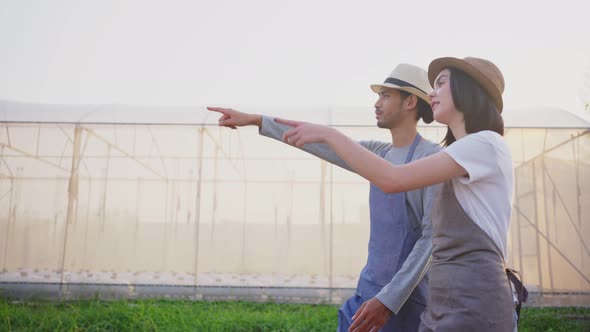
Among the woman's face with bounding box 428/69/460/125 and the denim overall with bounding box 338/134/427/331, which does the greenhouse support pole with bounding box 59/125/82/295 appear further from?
the woman's face with bounding box 428/69/460/125

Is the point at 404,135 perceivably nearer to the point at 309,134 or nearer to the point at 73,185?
the point at 309,134

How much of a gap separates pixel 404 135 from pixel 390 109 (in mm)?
111

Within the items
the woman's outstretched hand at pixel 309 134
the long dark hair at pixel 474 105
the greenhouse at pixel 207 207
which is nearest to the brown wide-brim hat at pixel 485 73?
the long dark hair at pixel 474 105

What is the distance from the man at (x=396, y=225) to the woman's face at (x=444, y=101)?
0.87 feet

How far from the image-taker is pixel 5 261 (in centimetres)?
681

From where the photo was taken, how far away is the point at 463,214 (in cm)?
99

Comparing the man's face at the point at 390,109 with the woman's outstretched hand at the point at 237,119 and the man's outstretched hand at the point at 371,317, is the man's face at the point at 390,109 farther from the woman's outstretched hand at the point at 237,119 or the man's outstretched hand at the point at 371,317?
the man's outstretched hand at the point at 371,317

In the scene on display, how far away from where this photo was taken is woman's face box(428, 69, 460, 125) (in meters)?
1.13

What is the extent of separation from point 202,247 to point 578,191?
5.73 metres

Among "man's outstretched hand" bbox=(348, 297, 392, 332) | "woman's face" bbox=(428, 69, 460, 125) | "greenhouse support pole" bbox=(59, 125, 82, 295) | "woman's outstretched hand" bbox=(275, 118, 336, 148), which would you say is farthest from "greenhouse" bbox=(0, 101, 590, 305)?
"woman's outstretched hand" bbox=(275, 118, 336, 148)

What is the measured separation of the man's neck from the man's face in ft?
0.09

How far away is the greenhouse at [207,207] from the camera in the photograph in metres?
6.59

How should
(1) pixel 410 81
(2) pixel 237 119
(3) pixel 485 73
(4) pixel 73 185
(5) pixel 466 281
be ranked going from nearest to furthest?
1. (5) pixel 466 281
2. (3) pixel 485 73
3. (2) pixel 237 119
4. (1) pixel 410 81
5. (4) pixel 73 185

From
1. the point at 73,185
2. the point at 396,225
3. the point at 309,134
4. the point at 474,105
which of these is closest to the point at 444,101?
the point at 474,105
